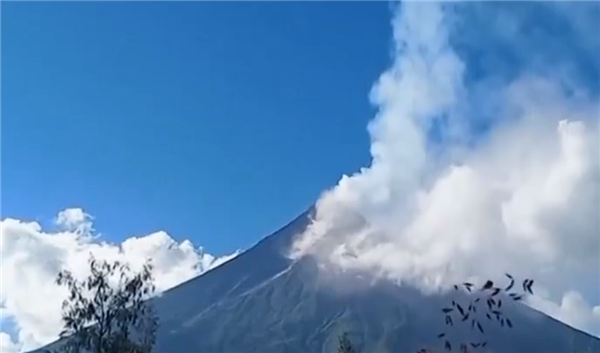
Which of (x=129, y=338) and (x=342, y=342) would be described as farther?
(x=342, y=342)

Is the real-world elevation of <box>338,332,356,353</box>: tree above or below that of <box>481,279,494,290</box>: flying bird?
above

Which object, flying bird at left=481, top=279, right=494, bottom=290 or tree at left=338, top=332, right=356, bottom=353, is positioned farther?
tree at left=338, top=332, right=356, bottom=353

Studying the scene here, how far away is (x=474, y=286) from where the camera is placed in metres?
7.63

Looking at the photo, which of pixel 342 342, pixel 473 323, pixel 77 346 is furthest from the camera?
pixel 342 342

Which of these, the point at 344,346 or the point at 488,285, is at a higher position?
the point at 344,346

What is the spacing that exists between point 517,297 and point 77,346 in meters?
25.4

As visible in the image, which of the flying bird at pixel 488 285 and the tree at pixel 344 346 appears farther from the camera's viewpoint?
the tree at pixel 344 346

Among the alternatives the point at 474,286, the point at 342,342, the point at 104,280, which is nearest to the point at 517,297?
the point at 474,286

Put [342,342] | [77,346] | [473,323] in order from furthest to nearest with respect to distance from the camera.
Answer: [342,342] → [77,346] → [473,323]

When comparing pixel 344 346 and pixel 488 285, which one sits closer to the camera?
pixel 488 285

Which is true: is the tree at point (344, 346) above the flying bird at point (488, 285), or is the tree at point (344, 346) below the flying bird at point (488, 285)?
above

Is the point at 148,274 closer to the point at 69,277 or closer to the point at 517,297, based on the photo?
the point at 69,277

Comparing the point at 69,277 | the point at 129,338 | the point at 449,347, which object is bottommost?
the point at 449,347

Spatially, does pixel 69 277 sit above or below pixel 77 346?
above
